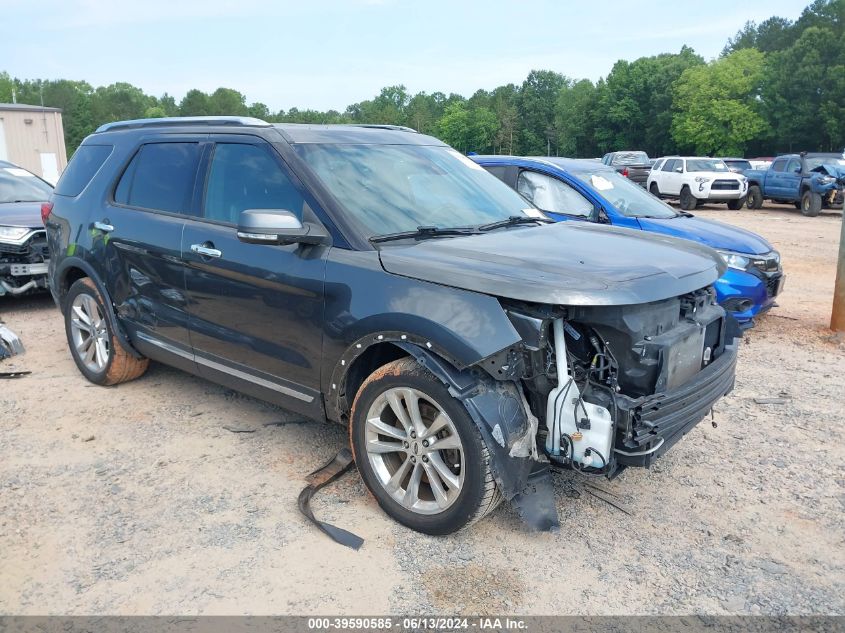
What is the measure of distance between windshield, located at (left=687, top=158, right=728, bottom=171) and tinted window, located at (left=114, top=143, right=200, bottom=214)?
71.0ft

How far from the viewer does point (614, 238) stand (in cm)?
399

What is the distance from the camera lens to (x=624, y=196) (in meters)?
7.59

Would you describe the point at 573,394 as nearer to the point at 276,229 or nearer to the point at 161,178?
the point at 276,229

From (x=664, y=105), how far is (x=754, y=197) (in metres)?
45.8

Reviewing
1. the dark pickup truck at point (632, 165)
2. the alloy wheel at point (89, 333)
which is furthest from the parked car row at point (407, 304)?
the dark pickup truck at point (632, 165)

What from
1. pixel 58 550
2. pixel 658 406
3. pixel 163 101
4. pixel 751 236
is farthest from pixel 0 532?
pixel 163 101

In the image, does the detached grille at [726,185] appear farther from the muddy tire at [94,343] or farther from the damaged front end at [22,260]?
the muddy tire at [94,343]

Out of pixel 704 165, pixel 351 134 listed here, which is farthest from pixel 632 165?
pixel 351 134

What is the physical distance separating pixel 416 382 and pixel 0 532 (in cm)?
219

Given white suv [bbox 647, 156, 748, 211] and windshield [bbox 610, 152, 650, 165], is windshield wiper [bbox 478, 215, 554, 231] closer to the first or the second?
white suv [bbox 647, 156, 748, 211]

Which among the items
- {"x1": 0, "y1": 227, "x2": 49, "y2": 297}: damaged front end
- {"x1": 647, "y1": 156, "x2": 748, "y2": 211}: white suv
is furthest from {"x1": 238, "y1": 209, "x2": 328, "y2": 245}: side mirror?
{"x1": 647, "y1": 156, "x2": 748, "y2": 211}: white suv

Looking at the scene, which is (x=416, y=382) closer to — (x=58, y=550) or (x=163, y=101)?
(x=58, y=550)

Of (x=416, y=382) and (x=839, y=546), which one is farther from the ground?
(x=416, y=382)

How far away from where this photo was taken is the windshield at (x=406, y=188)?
150 inches
